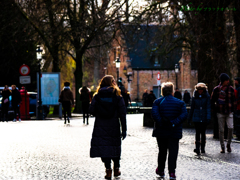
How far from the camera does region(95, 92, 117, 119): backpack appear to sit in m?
7.61

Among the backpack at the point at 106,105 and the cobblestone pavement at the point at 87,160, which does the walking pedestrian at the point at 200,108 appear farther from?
the backpack at the point at 106,105

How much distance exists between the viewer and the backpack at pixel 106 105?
7.61 metres

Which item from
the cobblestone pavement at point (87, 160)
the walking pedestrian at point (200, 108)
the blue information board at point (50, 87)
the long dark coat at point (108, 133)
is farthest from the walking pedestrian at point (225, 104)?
the blue information board at point (50, 87)

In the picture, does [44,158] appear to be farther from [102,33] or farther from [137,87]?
[137,87]

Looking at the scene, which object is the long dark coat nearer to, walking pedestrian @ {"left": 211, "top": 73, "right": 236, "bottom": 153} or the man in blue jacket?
the man in blue jacket

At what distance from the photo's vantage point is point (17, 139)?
14.3m

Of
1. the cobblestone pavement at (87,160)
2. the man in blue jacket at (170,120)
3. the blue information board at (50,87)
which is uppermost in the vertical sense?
the blue information board at (50,87)

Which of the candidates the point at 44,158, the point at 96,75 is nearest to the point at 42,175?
the point at 44,158

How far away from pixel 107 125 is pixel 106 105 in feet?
0.99

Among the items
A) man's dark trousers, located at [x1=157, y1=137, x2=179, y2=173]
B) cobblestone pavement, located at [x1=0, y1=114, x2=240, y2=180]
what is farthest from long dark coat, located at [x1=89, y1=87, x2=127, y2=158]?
man's dark trousers, located at [x1=157, y1=137, x2=179, y2=173]

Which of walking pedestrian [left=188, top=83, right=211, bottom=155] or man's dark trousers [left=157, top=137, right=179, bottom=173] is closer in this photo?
man's dark trousers [left=157, top=137, right=179, bottom=173]

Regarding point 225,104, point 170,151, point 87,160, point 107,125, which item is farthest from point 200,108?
point 107,125

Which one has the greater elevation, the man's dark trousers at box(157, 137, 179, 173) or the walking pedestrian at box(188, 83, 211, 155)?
the walking pedestrian at box(188, 83, 211, 155)

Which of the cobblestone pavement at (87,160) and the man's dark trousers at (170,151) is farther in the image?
the cobblestone pavement at (87,160)
